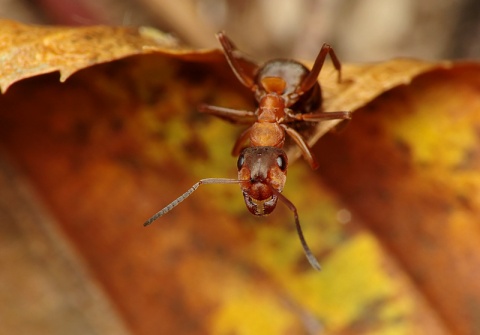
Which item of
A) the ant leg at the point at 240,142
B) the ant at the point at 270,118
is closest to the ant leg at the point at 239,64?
the ant at the point at 270,118

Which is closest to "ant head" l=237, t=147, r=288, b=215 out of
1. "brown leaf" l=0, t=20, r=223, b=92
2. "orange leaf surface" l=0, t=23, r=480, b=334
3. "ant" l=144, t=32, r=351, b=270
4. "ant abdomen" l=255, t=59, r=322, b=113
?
"ant" l=144, t=32, r=351, b=270

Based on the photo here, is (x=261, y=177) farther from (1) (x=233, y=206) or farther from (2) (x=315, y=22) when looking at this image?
(2) (x=315, y=22)

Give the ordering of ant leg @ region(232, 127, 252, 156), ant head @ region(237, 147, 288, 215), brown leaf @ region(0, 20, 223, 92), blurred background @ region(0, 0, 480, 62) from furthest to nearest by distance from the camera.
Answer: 1. blurred background @ region(0, 0, 480, 62)
2. ant leg @ region(232, 127, 252, 156)
3. ant head @ region(237, 147, 288, 215)
4. brown leaf @ region(0, 20, 223, 92)

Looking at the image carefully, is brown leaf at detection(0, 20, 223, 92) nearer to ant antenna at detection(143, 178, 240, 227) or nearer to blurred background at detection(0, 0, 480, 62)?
ant antenna at detection(143, 178, 240, 227)

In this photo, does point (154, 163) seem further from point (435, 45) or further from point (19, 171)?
point (435, 45)

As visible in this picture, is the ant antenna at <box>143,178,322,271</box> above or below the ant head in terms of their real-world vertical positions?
below

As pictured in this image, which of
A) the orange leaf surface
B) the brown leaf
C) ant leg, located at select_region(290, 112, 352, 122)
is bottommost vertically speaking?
the orange leaf surface

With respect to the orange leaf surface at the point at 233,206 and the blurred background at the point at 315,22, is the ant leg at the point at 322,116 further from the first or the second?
the blurred background at the point at 315,22
